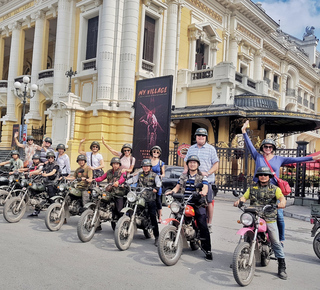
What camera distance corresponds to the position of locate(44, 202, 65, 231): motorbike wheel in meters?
6.68

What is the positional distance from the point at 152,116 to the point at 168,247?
285 inches

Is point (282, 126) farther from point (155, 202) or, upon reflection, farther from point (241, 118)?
point (155, 202)

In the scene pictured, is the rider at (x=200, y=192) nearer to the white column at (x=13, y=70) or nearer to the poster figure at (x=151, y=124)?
the poster figure at (x=151, y=124)

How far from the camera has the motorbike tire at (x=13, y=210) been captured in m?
7.21

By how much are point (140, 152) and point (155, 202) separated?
20.3 ft

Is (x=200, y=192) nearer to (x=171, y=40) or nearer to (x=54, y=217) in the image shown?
(x=54, y=217)

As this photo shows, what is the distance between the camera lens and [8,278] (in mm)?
4051

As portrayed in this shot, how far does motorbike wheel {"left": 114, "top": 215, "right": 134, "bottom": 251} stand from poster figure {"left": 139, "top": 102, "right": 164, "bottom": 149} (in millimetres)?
5935

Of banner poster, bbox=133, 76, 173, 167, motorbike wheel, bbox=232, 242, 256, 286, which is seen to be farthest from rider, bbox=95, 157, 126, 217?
banner poster, bbox=133, 76, 173, 167

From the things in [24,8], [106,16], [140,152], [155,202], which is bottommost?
[155,202]

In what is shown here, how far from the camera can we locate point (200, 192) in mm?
5191

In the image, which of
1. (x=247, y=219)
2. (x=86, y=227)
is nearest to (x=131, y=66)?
(x=86, y=227)

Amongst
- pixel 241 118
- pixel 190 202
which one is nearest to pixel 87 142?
pixel 241 118

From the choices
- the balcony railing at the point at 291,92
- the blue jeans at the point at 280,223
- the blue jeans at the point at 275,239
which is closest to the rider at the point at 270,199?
the blue jeans at the point at 275,239
